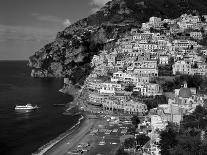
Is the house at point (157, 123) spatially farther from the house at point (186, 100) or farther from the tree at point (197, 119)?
the house at point (186, 100)

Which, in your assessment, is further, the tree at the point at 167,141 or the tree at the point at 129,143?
the tree at the point at 129,143

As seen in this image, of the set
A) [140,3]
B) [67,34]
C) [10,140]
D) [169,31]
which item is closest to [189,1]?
[140,3]

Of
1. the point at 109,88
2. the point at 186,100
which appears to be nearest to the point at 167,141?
the point at 186,100

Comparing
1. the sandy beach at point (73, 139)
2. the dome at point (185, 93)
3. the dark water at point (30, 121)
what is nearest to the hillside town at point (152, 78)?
the dome at point (185, 93)

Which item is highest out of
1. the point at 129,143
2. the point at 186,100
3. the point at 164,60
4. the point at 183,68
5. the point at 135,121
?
the point at 164,60

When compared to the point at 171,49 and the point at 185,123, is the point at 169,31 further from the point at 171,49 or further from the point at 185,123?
the point at 185,123

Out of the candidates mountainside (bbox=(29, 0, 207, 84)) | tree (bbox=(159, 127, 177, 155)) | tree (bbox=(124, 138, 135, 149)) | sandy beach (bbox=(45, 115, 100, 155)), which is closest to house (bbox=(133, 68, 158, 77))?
sandy beach (bbox=(45, 115, 100, 155))

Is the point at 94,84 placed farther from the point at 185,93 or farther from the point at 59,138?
the point at 59,138
